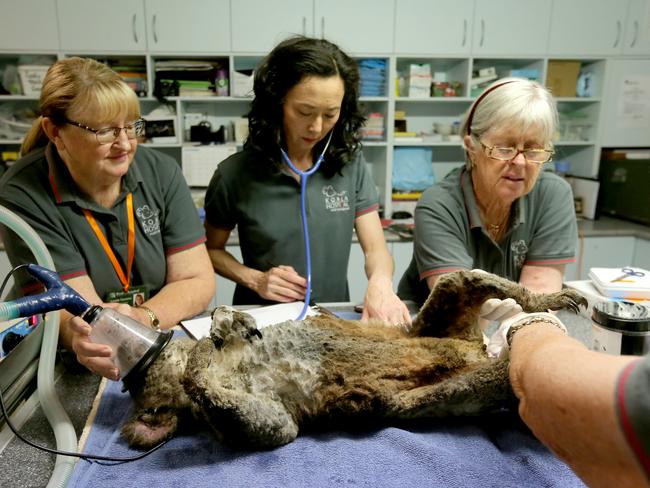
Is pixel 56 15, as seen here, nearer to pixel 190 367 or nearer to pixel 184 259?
pixel 184 259

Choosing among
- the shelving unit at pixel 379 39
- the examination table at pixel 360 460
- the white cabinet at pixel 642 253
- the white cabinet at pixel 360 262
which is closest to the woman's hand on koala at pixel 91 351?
the examination table at pixel 360 460

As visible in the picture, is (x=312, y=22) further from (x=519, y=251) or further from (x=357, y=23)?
(x=519, y=251)

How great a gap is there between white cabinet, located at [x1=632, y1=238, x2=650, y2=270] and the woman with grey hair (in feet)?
7.63

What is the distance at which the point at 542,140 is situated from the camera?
147 cm

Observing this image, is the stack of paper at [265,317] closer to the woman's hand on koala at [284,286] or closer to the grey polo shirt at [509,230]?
the woman's hand on koala at [284,286]

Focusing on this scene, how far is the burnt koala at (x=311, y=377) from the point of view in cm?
92

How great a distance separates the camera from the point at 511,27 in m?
3.60

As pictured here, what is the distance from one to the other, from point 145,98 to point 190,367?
304cm

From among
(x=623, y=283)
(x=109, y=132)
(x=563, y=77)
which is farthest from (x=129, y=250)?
(x=563, y=77)

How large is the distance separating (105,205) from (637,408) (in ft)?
4.61

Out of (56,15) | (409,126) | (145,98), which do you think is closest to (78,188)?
(145,98)

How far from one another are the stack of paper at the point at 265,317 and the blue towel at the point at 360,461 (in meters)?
0.42

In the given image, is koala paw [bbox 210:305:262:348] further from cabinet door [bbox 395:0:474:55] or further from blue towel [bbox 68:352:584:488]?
cabinet door [bbox 395:0:474:55]

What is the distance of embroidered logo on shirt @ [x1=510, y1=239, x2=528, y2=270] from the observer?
163 centimetres
